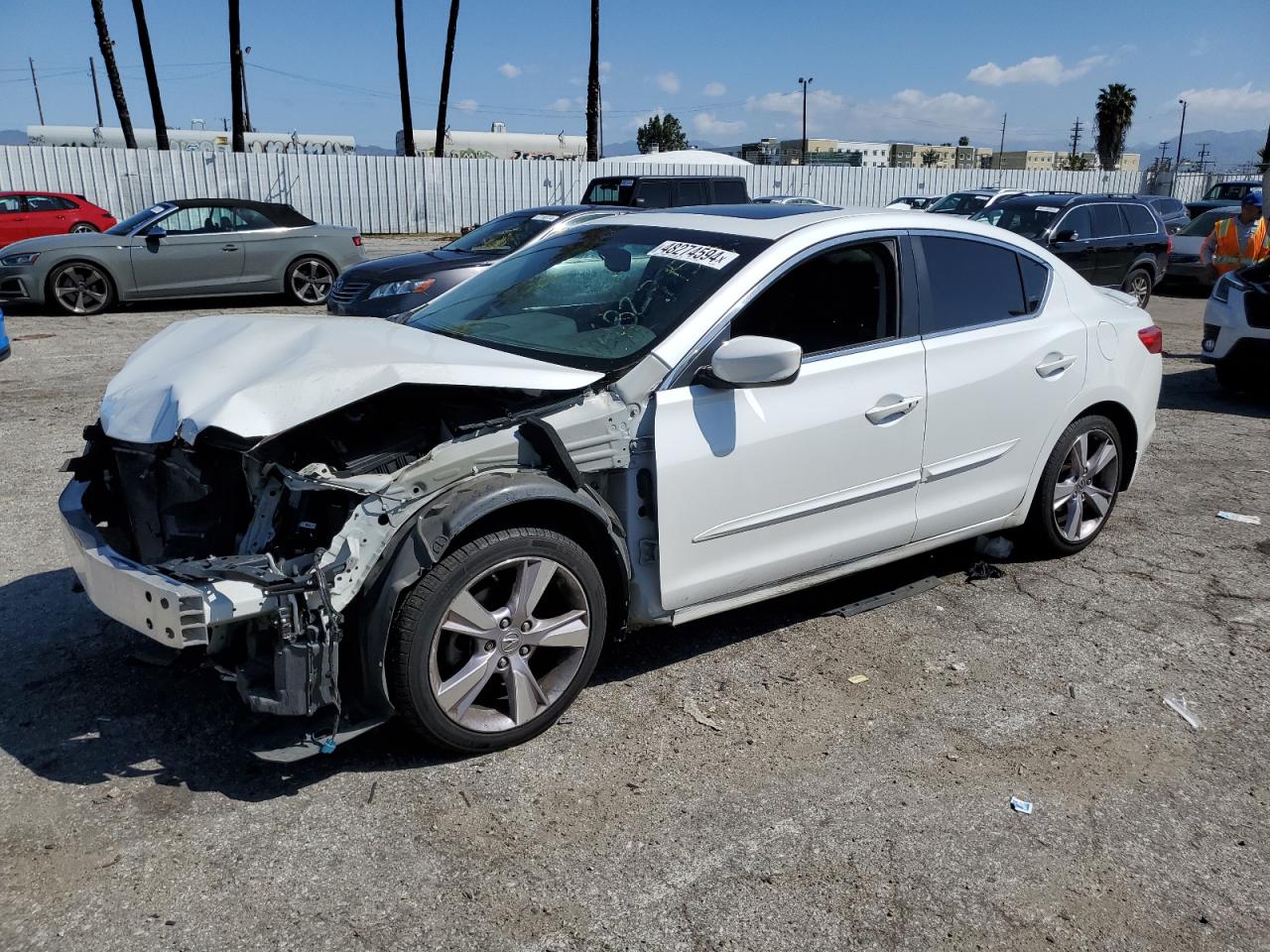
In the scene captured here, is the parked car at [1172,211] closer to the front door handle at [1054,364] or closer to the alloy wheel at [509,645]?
the front door handle at [1054,364]

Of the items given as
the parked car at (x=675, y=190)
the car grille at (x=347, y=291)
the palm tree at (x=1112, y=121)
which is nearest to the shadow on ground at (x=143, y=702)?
the car grille at (x=347, y=291)

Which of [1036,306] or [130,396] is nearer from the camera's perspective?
[130,396]

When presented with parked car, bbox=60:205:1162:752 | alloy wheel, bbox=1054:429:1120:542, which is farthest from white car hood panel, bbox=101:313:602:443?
alloy wheel, bbox=1054:429:1120:542

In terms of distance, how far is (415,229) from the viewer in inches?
1193

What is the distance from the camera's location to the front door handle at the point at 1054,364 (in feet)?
15.1

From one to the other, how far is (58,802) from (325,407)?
4.69ft

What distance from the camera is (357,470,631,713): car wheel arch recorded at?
118 inches

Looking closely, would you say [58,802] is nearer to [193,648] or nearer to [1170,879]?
[193,648]

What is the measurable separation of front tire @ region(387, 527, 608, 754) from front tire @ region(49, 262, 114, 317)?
39.4 ft

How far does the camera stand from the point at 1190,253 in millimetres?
17750

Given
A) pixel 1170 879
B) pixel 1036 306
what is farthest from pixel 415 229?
pixel 1170 879

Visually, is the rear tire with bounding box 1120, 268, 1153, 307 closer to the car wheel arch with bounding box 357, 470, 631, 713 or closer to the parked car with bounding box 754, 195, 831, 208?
the parked car with bounding box 754, 195, 831, 208

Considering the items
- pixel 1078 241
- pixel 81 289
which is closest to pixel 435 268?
pixel 81 289

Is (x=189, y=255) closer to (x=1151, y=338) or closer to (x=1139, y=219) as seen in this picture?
(x=1151, y=338)
